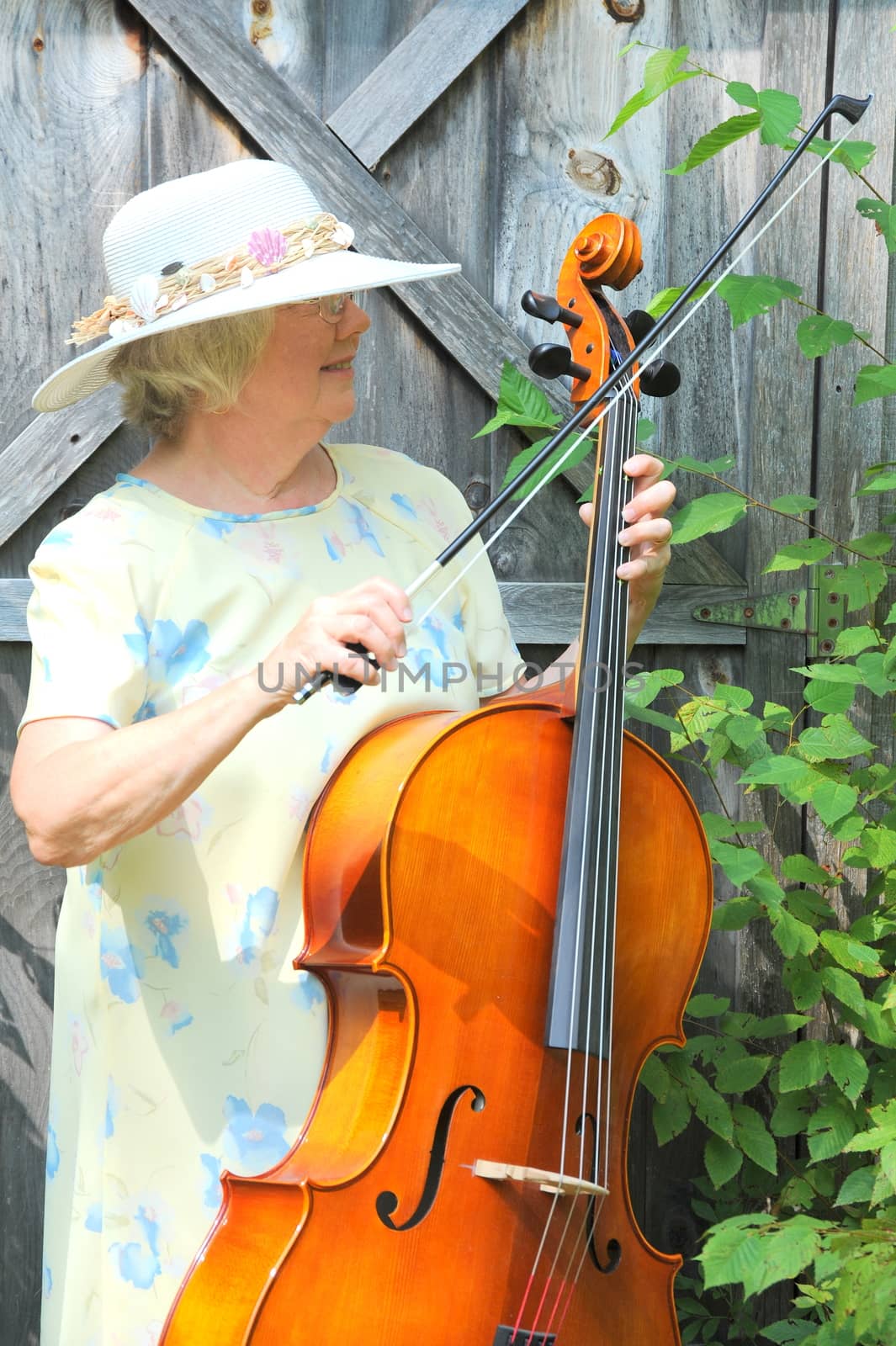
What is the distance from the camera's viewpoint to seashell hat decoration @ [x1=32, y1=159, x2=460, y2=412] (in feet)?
4.61

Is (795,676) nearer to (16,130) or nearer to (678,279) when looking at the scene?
(678,279)

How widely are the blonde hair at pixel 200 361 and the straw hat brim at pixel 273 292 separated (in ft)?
0.06

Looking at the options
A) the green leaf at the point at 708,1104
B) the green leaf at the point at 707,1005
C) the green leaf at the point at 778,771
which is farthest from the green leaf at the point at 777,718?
the green leaf at the point at 708,1104

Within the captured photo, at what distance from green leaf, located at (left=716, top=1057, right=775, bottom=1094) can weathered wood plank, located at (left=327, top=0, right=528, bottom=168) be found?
4.76 feet

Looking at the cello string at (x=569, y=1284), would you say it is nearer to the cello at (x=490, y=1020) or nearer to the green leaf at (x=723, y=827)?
the cello at (x=490, y=1020)

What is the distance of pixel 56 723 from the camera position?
4.25 ft

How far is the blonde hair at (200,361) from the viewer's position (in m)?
1.46

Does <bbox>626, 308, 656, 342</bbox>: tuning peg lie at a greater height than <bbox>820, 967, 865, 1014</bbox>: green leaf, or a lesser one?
greater

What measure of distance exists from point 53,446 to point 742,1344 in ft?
5.94

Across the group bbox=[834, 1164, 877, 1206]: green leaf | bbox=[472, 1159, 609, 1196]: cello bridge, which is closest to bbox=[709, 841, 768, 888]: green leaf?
bbox=[834, 1164, 877, 1206]: green leaf

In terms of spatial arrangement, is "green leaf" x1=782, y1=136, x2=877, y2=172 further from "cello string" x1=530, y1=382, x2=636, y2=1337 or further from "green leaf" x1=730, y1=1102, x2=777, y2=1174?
"green leaf" x1=730, y1=1102, x2=777, y2=1174

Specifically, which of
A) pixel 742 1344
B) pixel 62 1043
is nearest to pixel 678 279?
pixel 62 1043

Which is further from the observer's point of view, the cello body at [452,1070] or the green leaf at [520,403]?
the green leaf at [520,403]

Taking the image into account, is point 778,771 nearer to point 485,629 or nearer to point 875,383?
point 485,629
